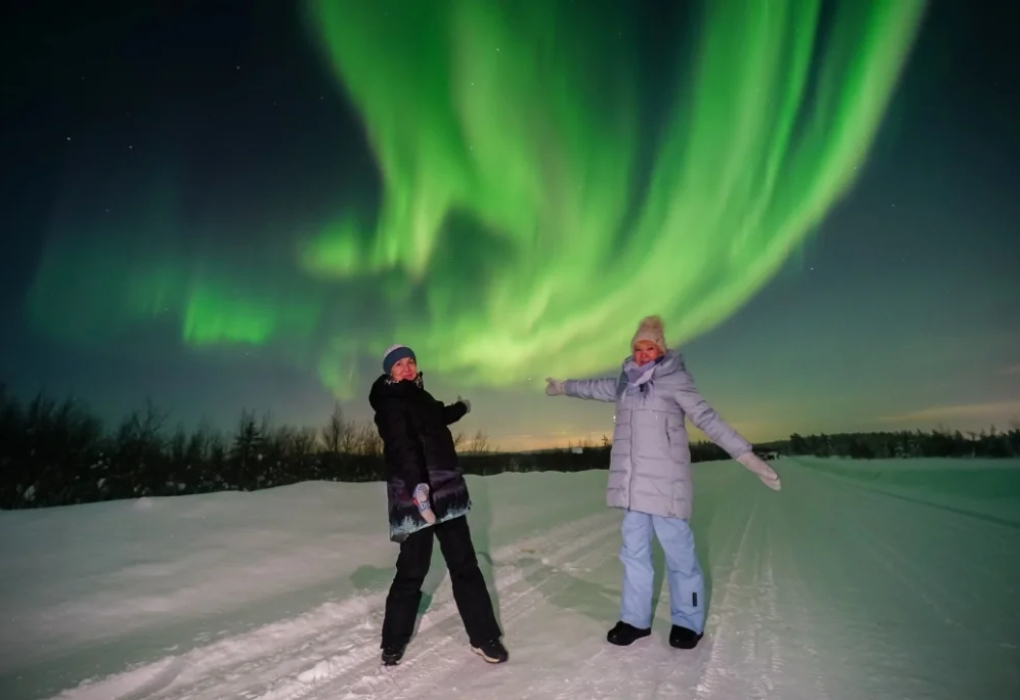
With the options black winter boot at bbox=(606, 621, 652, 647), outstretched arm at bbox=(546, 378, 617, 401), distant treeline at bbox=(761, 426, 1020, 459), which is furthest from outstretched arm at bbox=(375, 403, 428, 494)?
distant treeline at bbox=(761, 426, 1020, 459)

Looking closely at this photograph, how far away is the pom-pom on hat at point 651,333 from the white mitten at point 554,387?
750mm

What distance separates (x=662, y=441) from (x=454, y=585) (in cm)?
157

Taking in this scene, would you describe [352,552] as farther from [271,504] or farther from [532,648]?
[532,648]

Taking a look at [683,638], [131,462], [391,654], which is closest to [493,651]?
[391,654]

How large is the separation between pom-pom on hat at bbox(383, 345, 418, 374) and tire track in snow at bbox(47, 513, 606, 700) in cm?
175

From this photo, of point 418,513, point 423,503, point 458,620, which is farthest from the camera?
point 458,620

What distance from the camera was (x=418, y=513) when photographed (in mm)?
3172

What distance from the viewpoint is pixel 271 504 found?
28.2 ft

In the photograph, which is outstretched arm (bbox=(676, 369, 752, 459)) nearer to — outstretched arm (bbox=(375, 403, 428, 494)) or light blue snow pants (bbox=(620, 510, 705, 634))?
light blue snow pants (bbox=(620, 510, 705, 634))

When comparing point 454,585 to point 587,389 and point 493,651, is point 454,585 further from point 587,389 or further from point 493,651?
point 587,389

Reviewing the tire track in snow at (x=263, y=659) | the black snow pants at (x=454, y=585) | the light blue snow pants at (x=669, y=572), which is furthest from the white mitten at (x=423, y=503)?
the light blue snow pants at (x=669, y=572)

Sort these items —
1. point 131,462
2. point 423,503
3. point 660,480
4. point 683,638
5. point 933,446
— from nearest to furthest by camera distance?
point 423,503, point 683,638, point 660,480, point 131,462, point 933,446

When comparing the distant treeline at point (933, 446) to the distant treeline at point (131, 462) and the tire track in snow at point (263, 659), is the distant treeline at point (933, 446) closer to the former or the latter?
the distant treeline at point (131, 462)

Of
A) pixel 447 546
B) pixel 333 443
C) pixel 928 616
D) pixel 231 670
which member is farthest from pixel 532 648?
pixel 333 443
